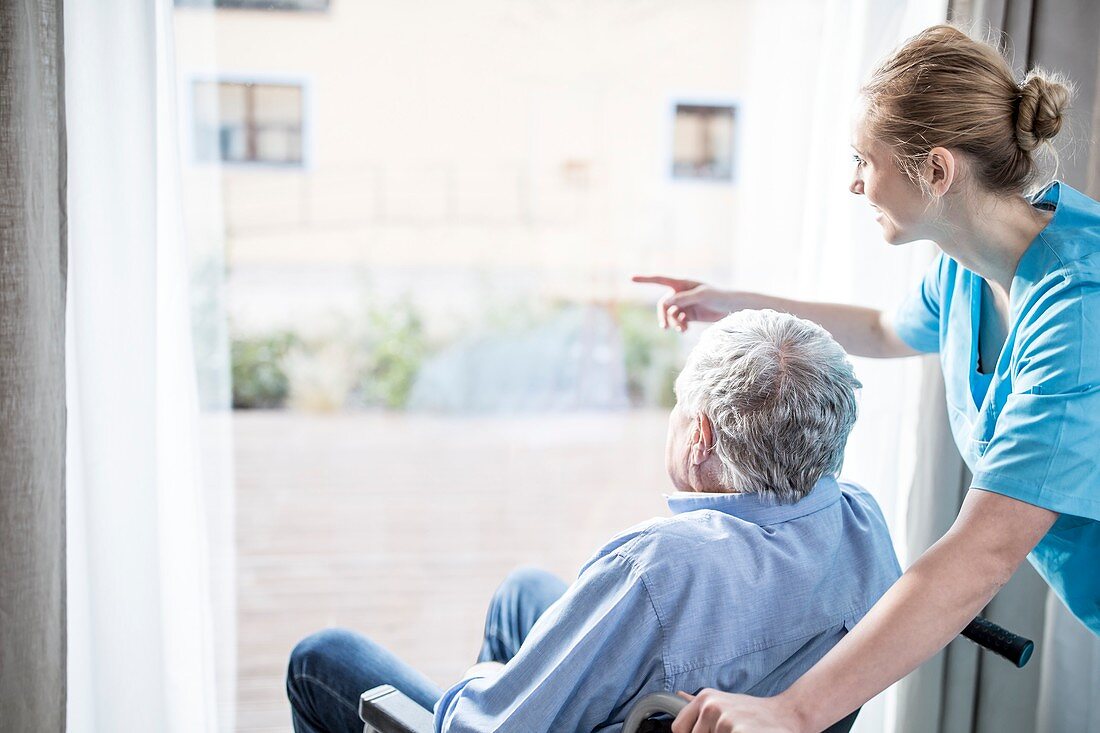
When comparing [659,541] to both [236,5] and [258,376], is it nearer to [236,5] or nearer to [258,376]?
[236,5]

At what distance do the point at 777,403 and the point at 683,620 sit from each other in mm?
287

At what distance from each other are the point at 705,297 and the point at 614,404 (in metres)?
4.37

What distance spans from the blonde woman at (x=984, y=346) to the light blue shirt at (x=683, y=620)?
9 centimetres

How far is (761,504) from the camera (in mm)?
1134

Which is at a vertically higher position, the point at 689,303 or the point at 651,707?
the point at 689,303

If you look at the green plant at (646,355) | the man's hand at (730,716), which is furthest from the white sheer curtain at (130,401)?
the green plant at (646,355)

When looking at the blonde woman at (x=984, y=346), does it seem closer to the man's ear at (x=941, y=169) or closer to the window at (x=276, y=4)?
the man's ear at (x=941, y=169)

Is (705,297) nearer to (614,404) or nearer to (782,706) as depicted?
(782,706)

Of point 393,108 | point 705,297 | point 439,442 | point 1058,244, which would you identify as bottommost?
point 439,442

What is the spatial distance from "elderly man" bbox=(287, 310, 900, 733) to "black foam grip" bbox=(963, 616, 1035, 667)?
120mm

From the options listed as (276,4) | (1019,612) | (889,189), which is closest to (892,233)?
(889,189)

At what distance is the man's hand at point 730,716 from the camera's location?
943 millimetres

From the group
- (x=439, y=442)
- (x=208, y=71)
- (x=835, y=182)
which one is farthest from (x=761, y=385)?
(x=439, y=442)

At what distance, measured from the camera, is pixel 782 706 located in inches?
38.9
